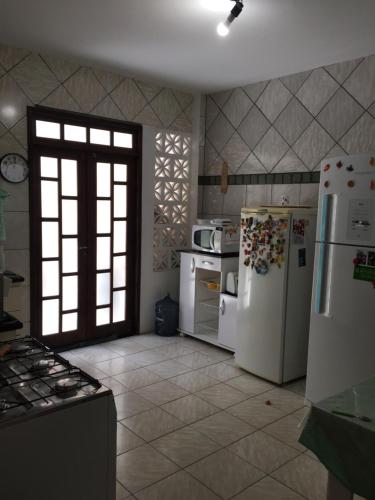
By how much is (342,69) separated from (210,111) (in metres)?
1.62

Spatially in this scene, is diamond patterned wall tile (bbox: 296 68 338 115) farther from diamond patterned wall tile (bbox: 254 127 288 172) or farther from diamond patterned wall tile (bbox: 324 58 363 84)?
diamond patterned wall tile (bbox: 254 127 288 172)

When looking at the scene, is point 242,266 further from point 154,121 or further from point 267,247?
point 154,121

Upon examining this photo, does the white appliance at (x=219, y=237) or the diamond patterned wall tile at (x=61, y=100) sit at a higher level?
the diamond patterned wall tile at (x=61, y=100)

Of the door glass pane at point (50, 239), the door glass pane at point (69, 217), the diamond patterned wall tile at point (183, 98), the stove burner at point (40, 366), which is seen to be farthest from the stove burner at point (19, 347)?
the diamond patterned wall tile at point (183, 98)

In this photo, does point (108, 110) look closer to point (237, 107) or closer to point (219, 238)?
point (237, 107)

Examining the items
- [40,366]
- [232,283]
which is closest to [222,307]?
[232,283]

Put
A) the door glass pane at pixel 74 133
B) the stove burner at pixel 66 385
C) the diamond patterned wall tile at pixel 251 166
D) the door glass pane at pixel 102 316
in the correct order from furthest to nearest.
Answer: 1. the door glass pane at pixel 102 316
2. the diamond patterned wall tile at pixel 251 166
3. the door glass pane at pixel 74 133
4. the stove burner at pixel 66 385

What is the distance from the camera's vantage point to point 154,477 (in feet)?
7.93

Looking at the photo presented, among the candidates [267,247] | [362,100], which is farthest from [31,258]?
[362,100]

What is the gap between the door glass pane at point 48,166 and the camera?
3.99 metres

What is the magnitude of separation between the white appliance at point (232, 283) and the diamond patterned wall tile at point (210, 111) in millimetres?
1805

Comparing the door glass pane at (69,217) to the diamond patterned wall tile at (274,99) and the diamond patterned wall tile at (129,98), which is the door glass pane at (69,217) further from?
the diamond patterned wall tile at (274,99)

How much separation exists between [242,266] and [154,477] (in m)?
1.93

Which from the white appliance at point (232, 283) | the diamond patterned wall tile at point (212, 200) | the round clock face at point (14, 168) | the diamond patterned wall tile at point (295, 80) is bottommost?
the white appliance at point (232, 283)
